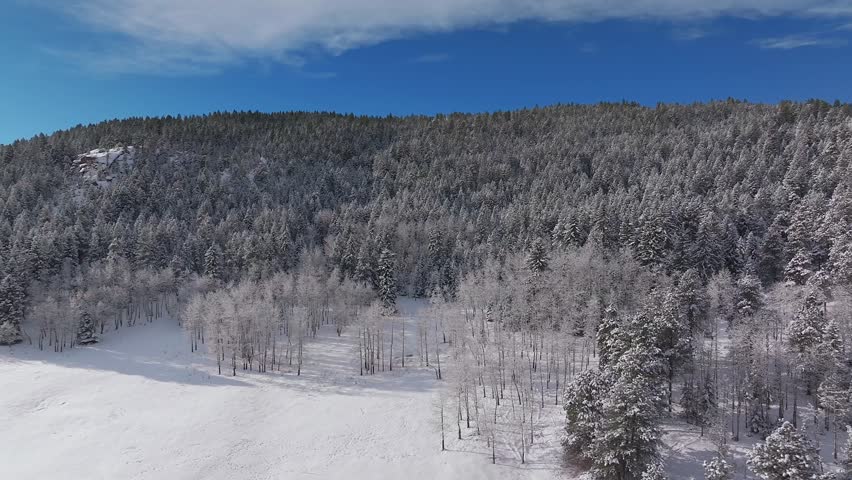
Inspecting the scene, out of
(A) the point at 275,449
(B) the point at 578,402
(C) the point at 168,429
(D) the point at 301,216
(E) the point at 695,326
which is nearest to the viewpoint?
(B) the point at 578,402

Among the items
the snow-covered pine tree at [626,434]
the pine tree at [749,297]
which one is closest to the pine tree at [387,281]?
the snow-covered pine tree at [626,434]

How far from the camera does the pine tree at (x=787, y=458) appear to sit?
32.4m

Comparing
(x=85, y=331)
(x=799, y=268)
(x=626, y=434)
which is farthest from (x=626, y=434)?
(x=85, y=331)

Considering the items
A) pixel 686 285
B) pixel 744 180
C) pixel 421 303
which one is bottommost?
pixel 421 303

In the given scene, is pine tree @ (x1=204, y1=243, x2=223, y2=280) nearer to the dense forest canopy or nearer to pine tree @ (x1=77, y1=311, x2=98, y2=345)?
the dense forest canopy

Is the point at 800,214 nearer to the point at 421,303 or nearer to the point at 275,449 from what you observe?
the point at 421,303

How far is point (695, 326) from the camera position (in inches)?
2424

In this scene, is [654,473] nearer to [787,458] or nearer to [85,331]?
[787,458]

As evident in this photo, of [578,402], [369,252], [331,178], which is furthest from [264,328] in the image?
[331,178]

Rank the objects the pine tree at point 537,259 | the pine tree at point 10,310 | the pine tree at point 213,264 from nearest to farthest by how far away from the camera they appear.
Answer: the pine tree at point 10,310
the pine tree at point 537,259
the pine tree at point 213,264

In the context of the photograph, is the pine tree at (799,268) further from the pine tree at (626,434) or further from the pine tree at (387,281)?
the pine tree at (387,281)

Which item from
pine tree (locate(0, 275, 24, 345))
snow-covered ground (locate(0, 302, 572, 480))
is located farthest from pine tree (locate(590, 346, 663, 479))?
pine tree (locate(0, 275, 24, 345))

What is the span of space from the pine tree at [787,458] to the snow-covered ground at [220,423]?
17857mm

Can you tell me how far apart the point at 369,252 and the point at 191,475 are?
6299 centimetres
